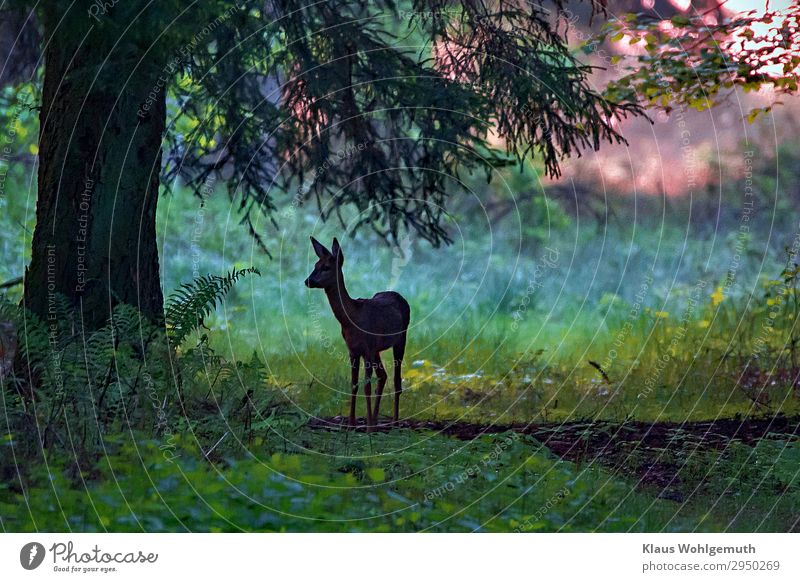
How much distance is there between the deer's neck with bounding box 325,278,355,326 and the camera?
398 inches

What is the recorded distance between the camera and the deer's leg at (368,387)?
9969 mm

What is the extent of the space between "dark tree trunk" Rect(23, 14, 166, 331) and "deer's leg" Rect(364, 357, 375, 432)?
2085 millimetres

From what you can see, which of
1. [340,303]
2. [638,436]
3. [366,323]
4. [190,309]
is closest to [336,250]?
[340,303]

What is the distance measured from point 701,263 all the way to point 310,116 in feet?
21.3

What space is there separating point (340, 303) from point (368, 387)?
0.88 m

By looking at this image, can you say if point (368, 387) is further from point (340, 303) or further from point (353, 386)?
point (340, 303)

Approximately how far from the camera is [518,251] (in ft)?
47.0

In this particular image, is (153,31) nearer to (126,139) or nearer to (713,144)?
(126,139)

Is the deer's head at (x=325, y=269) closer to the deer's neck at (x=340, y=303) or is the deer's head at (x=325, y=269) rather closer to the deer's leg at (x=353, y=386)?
the deer's neck at (x=340, y=303)

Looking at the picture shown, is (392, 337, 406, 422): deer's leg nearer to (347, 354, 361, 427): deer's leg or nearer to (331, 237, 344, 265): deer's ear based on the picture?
(347, 354, 361, 427): deer's leg

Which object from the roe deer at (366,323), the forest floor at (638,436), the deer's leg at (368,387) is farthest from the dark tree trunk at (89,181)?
the forest floor at (638,436)

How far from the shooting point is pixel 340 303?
33.2ft
